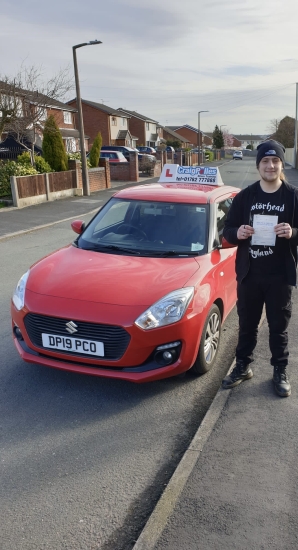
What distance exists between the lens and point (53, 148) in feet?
62.7

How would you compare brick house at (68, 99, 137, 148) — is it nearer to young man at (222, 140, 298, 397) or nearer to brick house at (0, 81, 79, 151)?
brick house at (0, 81, 79, 151)

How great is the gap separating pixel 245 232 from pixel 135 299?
3.11 ft

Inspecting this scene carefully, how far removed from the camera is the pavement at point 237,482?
2.26 m

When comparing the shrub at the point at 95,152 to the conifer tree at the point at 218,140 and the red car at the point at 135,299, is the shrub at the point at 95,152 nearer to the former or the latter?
the red car at the point at 135,299

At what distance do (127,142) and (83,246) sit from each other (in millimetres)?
56517

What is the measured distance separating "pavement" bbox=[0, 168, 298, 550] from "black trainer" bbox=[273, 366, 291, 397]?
0.17ft

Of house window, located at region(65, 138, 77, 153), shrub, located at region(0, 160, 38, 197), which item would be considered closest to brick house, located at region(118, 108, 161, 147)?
house window, located at region(65, 138, 77, 153)

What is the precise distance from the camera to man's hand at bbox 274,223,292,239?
3.16 metres

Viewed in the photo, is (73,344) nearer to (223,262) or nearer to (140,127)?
(223,262)

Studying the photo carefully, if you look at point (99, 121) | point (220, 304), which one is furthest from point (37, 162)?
point (99, 121)

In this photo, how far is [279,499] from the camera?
251cm

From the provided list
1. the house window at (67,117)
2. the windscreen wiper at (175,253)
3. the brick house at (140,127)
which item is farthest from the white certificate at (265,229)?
the brick house at (140,127)

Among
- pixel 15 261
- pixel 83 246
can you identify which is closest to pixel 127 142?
pixel 15 261

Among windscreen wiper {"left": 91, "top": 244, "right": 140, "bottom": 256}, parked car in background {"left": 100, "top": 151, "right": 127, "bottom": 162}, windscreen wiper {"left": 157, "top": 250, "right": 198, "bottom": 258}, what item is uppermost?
parked car in background {"left": 100, "top": 151, "right": 127, "bottom": 162}
